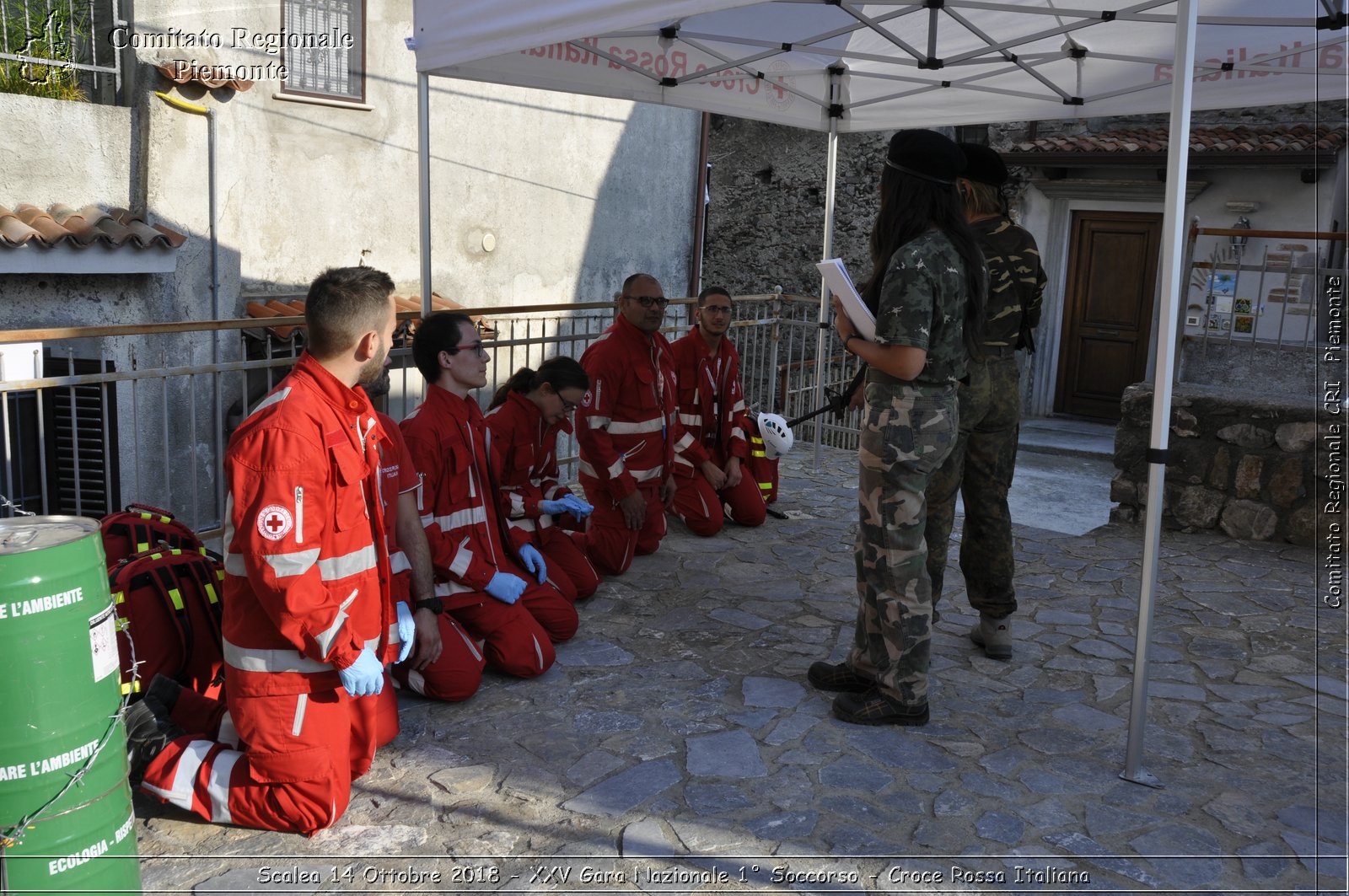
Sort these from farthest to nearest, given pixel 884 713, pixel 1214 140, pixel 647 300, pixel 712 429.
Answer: pixel 1214 140, pixel 712 429, pixel 647 300, pixel 884 713

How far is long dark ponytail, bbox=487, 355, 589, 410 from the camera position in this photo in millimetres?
5023

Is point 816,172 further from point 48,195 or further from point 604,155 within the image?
point 48,195

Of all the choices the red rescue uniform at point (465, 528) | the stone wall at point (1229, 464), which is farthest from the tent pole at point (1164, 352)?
the stone wall at point (1229, 464)

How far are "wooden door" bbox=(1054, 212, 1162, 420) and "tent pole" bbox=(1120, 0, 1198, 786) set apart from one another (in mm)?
10855

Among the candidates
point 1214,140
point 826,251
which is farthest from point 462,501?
point 1214,140

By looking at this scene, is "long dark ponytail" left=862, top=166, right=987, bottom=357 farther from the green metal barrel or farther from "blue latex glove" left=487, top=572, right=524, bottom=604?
the green metal barrel

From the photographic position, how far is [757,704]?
4.10 m

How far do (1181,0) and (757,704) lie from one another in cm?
288

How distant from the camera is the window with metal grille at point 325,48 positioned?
995cm

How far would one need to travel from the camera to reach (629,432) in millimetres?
5949

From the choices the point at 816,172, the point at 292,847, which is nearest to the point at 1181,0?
the point at 292,847

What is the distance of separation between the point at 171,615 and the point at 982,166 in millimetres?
3563

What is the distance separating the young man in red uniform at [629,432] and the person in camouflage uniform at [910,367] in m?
1.92

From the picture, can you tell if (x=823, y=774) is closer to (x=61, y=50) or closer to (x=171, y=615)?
(x=171, y=615)
